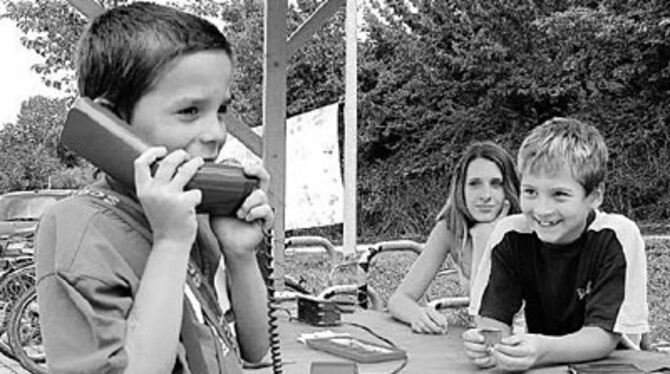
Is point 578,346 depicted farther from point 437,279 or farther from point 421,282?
point 437,279

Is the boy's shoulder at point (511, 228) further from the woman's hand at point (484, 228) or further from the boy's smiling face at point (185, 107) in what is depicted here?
the boy's smiling face at point (185, 107)

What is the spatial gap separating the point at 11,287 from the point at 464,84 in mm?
8807

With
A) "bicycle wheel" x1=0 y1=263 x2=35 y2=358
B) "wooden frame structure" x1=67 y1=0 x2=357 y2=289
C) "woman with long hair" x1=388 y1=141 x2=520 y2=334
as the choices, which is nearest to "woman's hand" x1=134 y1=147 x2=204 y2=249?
"woman with long hair" x1=388 y1=141 x2=520 y2=334

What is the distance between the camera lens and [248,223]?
115cm

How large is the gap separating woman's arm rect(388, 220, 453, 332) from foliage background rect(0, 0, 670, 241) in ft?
29.6

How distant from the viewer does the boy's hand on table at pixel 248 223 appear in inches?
44.1

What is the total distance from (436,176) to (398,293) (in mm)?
10703

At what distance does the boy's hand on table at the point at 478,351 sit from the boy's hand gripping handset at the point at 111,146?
0.88 m

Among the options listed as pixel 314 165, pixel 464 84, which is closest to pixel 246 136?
pixel 314 165

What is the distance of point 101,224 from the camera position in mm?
980

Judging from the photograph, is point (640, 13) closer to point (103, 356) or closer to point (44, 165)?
point (44, 165)

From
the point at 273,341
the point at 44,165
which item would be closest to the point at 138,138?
the point at 273,341

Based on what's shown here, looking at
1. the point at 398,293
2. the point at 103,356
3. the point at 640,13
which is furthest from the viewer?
the point at 640,13

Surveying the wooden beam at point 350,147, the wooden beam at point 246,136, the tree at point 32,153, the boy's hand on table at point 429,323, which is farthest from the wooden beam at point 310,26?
the tree at point 32,153
